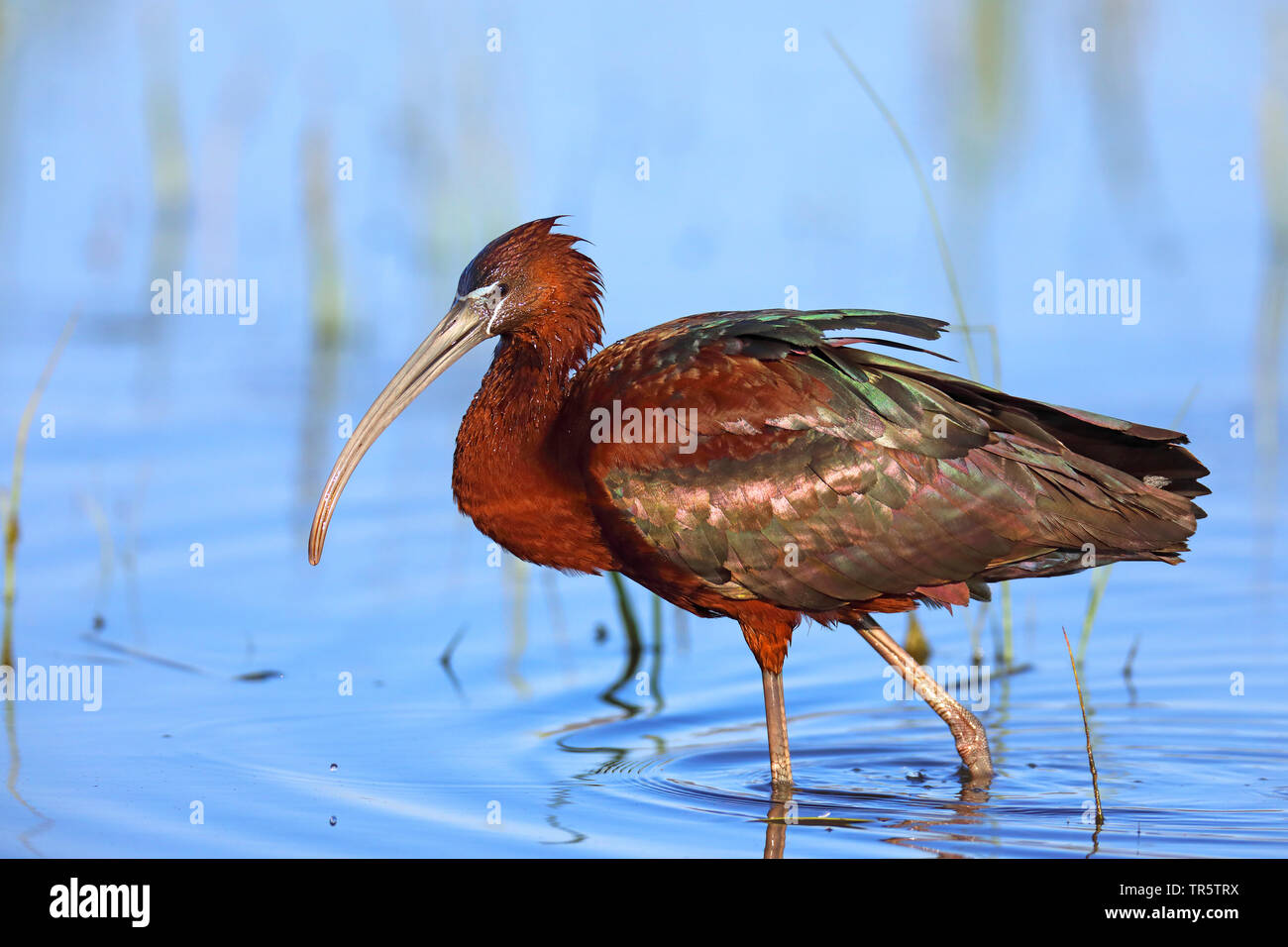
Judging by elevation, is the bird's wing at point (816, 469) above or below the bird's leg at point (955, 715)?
above

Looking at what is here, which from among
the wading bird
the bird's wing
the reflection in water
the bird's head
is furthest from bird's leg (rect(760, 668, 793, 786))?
the reflection in water

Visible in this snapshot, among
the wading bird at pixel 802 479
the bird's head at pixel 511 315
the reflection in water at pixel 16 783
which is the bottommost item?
the reflection in water at pixel 16 783

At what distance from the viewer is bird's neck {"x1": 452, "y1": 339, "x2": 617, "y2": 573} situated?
703 centimetres

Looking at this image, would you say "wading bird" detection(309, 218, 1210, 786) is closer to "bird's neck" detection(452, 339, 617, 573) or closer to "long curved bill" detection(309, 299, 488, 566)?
"bird's neck" detection(452, 339, 617, 573)

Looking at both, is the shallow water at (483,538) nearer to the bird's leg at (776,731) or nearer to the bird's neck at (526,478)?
the bird's leg at (776,731)

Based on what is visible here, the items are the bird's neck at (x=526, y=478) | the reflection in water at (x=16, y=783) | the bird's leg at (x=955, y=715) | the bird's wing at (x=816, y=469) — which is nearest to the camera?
the reflection in water at (x=16, y=783)

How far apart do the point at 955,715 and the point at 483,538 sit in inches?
140

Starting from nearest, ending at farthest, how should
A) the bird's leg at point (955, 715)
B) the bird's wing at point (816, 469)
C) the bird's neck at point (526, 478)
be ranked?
the bird's wing at point (816, 469) → the bird's neck at point (526, 478) → the bird's leg at point (955, 715)

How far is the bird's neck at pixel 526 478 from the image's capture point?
703 centimetres

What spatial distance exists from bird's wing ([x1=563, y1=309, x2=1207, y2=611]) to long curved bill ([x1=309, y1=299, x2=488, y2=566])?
0.68 m

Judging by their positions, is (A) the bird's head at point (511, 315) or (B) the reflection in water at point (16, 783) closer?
(B) the reflection in water at point (16, 783)

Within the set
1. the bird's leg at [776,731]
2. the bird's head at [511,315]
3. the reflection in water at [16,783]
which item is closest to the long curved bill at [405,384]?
the bird's head at [511,315]

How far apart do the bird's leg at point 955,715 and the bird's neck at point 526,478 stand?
1.15 meters

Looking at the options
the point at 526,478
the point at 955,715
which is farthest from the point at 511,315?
the point at 955,715
